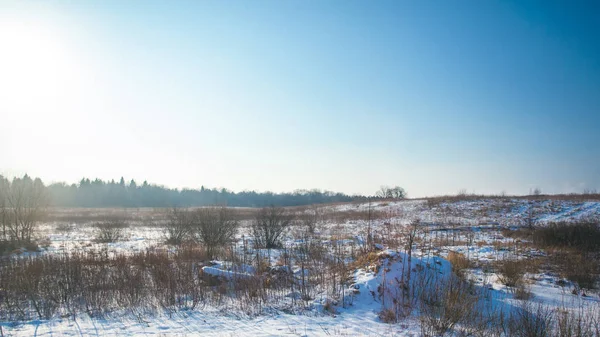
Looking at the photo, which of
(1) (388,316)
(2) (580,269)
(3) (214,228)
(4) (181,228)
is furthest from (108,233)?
(2) (580,269)

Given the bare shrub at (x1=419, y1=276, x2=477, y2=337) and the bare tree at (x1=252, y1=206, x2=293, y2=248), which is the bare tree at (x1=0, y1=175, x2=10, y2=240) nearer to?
the bare tree at (x1=252, y1=206, x2=293, y2=248)

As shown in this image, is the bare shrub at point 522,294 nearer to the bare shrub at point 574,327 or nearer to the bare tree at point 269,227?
the bare shrub at point 574,327

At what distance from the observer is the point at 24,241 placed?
15875 mm

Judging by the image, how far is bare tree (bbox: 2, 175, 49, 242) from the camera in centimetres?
1619

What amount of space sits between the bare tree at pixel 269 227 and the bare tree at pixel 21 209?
1208cm

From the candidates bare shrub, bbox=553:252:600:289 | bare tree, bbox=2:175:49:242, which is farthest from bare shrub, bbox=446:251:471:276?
bare tree, bbox=2:175:49:242

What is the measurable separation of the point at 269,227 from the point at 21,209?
44.7 ft

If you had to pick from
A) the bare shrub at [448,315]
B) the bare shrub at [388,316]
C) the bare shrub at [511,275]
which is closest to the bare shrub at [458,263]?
the bare shrub at [511,275]

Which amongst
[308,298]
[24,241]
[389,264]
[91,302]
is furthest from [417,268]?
[24,241]

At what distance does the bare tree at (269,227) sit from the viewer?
16.0m

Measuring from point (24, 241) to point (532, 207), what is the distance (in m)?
35.1

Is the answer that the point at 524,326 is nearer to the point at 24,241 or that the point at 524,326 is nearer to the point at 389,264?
the point at 389,264

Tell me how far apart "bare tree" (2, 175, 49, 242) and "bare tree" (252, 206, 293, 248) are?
39.6 ft

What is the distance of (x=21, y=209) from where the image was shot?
1680 cm
